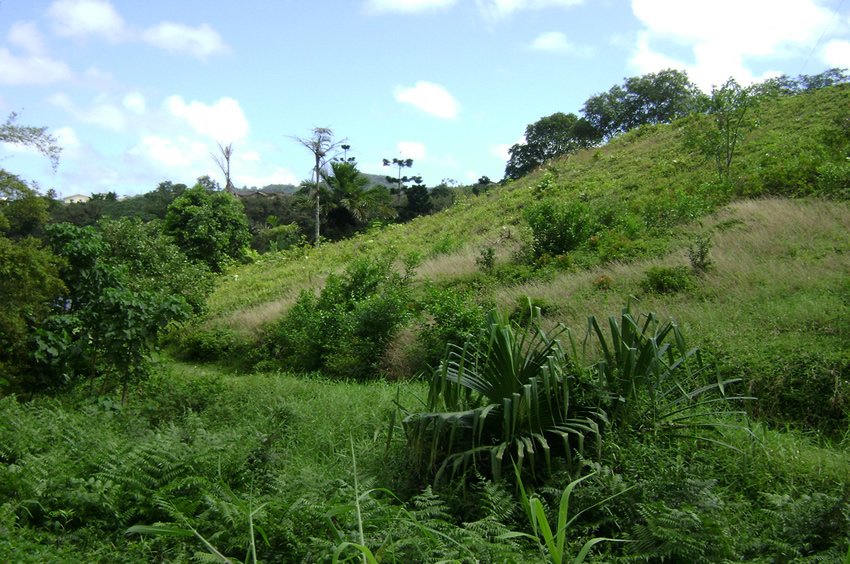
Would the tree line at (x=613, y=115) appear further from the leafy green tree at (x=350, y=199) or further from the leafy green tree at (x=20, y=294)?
the leafy green tree at (x=20, y=294)

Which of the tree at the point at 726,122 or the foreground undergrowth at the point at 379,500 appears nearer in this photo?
the foreground undergrowth at the point at 379,500

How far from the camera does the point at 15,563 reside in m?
3.91

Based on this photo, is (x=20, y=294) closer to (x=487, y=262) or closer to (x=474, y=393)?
(x=474, y=393)

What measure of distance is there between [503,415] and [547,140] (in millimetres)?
47459

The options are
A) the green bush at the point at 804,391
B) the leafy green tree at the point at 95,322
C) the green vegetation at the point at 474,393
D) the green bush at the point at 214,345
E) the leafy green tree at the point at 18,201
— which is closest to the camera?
the green vegetation at the point at 474,393

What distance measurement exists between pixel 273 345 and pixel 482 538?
11.4 m

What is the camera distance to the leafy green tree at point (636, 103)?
46688 millimetres

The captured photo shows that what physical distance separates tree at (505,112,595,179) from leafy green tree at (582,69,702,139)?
1211 mm

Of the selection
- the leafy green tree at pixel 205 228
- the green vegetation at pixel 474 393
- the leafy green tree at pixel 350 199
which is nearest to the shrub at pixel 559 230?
the green vegetation at pixel 474 393

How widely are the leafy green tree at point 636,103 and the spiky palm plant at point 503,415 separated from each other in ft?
145

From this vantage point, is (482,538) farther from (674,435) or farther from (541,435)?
(674,435)

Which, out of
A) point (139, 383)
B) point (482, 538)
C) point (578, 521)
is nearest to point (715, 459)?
point (578, 521)

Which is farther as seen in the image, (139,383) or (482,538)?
(139,383)

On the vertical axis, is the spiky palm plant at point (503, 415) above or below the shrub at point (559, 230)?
below
